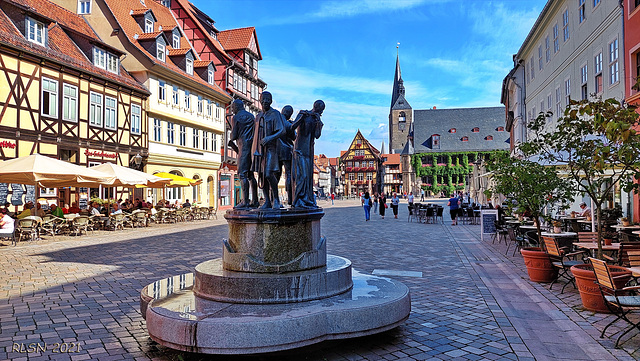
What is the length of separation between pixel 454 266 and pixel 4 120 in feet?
56.8

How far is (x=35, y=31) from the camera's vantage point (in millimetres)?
19047

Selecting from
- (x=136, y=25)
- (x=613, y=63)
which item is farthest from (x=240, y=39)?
(x=613, y=63)

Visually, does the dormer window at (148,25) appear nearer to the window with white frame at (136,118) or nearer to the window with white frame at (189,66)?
the window with white frame at (189,66)

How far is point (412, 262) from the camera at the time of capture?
1068 cm

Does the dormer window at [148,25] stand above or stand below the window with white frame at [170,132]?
above

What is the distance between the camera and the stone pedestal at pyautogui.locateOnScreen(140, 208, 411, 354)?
4.36 meters

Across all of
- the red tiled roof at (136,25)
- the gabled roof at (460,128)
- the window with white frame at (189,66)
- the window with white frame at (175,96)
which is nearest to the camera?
the red tiled roof at (136,25)

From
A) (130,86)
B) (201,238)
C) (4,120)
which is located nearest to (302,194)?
(201,238)

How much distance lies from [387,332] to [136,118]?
23522 mm

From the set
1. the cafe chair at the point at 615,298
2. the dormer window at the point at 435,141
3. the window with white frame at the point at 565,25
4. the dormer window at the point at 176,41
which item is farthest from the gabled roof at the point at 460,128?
the cafe chair at the point at 615,298

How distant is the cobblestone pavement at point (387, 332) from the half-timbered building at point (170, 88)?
16120 mm

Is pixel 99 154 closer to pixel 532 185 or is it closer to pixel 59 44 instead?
pixel 59 44

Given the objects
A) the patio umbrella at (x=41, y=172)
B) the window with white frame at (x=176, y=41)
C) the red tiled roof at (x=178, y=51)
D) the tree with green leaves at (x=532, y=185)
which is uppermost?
the window with white frame at (x=176, y=41)

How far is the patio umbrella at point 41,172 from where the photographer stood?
13.3 meters
